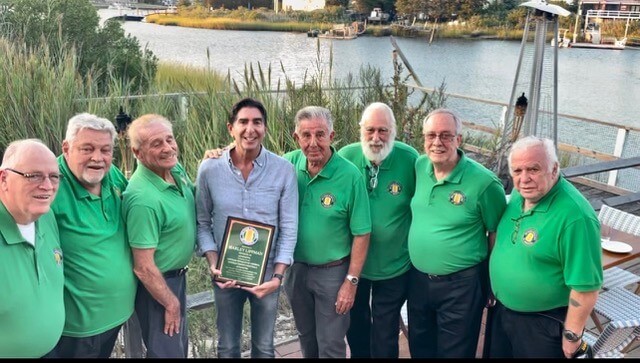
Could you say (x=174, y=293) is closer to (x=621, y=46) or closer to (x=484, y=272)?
(x=484, y=272)

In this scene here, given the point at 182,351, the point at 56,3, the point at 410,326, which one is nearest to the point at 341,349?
the point at 410,326

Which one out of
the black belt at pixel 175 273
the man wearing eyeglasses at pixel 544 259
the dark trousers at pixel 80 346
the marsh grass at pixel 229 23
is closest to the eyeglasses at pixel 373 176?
the man wearing eyeglasses at pixel 544 259

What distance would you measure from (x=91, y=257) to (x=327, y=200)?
101 cm

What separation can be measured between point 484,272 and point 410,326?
18.4 inches

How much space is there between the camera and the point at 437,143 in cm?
242

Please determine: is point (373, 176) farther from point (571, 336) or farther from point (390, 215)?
point (571, 336)

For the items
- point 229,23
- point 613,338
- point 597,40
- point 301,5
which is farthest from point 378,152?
point 597,40

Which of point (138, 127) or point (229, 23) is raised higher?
point (229, 23)

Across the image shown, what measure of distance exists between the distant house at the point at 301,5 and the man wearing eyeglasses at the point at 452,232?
19.5m

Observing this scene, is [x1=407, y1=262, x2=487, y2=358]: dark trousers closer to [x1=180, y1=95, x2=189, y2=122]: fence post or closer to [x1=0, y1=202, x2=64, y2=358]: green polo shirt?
[x1=0, y1=202, x2=64, y2=358]: green polo shirt

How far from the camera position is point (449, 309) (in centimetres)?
249

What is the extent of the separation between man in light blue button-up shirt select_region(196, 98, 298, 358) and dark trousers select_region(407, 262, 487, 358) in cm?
67

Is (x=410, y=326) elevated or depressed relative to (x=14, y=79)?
depressed

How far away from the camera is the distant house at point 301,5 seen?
22019 mm
